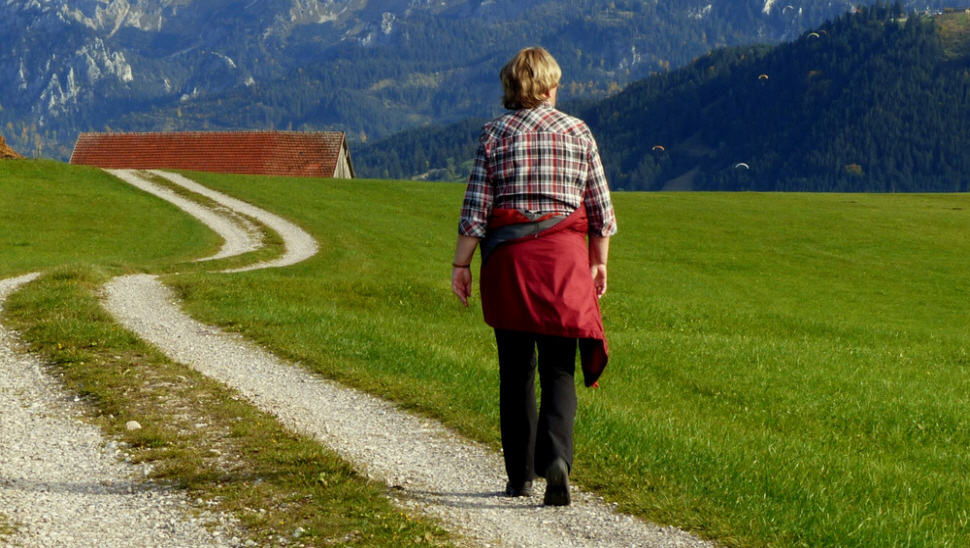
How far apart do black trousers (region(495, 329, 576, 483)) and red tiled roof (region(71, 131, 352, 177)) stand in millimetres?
86806

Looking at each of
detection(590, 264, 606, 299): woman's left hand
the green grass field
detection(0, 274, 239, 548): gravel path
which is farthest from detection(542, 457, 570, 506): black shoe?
detection(0, 274, 239, 548): gravel path

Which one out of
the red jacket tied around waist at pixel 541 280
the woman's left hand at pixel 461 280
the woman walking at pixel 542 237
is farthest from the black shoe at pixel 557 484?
the woman's left hand at pixel 461 280

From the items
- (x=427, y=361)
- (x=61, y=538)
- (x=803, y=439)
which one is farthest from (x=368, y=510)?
(x=803, y=439)

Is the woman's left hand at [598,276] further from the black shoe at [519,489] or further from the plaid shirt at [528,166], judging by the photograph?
the black shoe at [519,489]

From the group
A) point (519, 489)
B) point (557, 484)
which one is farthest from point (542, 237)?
point (519, 489)

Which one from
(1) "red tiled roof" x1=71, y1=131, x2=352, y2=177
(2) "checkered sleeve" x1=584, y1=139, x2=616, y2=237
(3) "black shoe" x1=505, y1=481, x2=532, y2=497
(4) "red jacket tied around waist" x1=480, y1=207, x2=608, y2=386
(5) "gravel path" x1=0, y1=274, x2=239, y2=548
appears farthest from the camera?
(1) "red tiled roof" x1=71, y1=131, x2=352, y2=177

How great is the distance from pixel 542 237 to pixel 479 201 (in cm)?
57

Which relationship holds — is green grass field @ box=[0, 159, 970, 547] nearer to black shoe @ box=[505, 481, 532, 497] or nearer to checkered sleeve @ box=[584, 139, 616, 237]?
black shoe @ box=[505, 481, 532, 497]

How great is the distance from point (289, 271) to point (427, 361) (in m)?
20.0

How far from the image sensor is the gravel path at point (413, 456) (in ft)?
23.0

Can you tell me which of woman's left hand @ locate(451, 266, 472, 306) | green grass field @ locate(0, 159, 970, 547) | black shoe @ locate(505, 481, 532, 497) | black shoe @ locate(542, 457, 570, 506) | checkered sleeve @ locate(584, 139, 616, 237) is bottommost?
green grass field @ locate(0, 159, 970, 547)

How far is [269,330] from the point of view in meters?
15.5

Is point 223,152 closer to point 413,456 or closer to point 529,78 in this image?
point 413,456

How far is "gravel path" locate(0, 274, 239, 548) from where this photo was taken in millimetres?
6715
